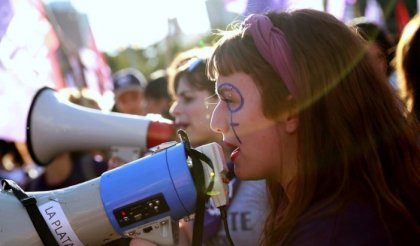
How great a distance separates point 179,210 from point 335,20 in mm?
677

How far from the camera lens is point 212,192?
162 centimetres

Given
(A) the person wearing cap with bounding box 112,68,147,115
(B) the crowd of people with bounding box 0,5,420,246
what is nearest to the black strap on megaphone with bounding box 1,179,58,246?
(B) the crowd of people with bounding box 0,5,420,246

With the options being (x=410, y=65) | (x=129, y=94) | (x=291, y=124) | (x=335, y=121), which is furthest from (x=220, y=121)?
(x=129, y=94)

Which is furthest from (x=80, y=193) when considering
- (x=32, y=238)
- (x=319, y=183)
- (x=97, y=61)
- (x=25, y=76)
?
(x=97, y=61)

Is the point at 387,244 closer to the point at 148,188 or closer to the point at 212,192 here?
the point at 212,192

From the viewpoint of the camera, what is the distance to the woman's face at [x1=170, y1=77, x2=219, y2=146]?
2.75 m

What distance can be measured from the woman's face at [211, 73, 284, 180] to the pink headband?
86 millimetres

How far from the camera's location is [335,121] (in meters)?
1.45

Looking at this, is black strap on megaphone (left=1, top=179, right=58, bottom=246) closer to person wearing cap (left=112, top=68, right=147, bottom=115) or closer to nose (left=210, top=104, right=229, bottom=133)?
nose (left=210, top=104, right=229, bottom=133)

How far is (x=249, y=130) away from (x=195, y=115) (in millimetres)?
1214

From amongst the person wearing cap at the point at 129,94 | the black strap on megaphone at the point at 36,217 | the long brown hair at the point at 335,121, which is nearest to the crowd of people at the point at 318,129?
the long brown hair at the point at 335,121

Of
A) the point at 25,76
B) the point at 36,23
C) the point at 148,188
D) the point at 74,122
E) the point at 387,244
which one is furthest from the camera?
the point at 36,23

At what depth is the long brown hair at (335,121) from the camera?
4.73 feet

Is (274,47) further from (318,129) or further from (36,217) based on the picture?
(36,217)
